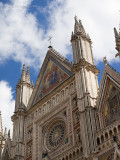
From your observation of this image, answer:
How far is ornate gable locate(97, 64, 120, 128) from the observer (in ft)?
56.0

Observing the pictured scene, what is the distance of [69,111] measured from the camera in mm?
19938

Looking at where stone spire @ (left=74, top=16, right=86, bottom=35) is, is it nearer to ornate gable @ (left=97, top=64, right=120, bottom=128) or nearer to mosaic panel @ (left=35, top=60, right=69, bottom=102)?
mosaic panel @ (left=35, top=60, right=69, bottom=102)

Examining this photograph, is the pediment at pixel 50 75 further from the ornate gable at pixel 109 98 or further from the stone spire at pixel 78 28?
the ornate gable at pixel 109 98

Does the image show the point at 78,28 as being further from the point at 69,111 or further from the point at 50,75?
the point at 69,111

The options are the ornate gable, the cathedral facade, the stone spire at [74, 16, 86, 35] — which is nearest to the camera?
the cathedral facade

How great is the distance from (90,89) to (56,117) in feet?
10.1

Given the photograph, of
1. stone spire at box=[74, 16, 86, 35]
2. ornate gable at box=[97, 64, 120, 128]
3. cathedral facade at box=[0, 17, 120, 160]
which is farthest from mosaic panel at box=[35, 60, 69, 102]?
ornate gable at box=[97, 64, 120, 128]

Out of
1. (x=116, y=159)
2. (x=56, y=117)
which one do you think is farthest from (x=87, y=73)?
(x=116, y=159)

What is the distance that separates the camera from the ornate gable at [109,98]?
56.0ft

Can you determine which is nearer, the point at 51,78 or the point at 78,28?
the point at 78,28

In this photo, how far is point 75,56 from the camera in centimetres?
2122

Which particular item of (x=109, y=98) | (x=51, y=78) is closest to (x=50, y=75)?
(x=51, y=78)

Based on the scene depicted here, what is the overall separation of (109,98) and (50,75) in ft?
23.1

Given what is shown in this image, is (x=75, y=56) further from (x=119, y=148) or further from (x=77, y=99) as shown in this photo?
(x=119, y=148)
